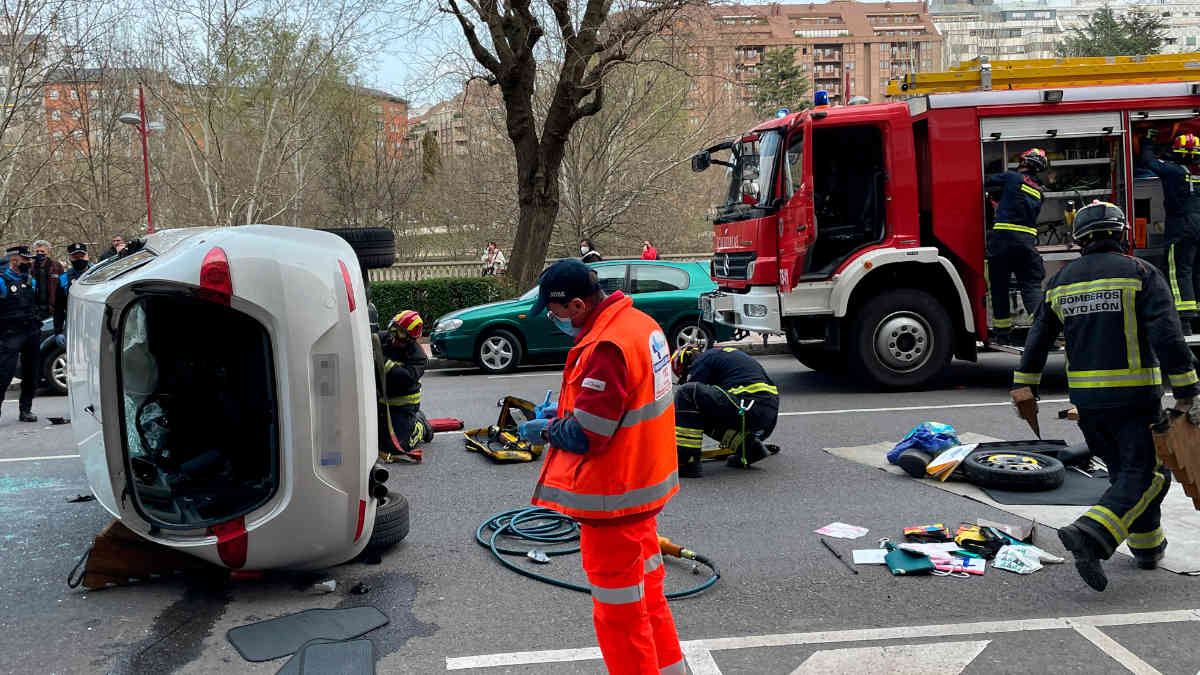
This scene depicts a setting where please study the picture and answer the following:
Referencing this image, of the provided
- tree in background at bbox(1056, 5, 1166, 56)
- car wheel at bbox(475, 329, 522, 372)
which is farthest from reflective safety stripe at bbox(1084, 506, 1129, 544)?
tree in background at bbox(1056, 5, 1166, 56)

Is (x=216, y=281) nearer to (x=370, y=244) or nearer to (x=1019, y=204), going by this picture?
(x=370, y=244)

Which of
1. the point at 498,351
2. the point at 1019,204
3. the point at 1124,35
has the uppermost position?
the point at 1124,35

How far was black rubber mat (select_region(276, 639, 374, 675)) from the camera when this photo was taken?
403 cm

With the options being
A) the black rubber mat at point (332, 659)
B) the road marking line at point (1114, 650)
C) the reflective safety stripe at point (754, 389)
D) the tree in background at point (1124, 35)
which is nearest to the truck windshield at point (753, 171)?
the reflective safety stripe at point (754, 389)

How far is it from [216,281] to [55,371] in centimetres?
958

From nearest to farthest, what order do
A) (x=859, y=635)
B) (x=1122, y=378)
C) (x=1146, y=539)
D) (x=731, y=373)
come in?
(x=859, y=635) → (x=1122, y=378) → (x=1146, y=539) → (x=731, y=373)

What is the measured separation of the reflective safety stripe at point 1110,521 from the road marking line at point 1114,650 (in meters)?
0.55

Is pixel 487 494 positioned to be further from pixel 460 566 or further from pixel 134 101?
pixel 134 101

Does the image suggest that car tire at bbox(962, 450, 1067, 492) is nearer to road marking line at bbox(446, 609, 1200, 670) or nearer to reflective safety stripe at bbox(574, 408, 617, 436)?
road marking line at bbox(446, 609, 1200, 670)

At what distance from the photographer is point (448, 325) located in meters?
13.6

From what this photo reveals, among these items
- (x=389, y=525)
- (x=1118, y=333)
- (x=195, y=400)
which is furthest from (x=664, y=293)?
(x=1118, y=333)

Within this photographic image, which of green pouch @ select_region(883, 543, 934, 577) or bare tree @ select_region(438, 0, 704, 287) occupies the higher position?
bare tree @ select_region(438, 0, 704, 287)

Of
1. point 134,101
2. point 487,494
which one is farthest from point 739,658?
point 134,101

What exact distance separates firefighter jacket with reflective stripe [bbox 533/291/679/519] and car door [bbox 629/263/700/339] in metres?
9.84
